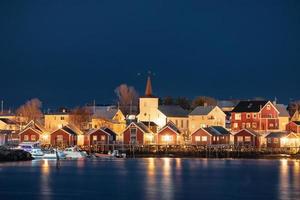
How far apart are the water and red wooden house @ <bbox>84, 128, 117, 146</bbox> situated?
4195 centimetres

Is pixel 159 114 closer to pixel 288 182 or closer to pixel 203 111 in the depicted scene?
pixel 203 111

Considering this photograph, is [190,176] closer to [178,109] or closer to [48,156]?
[48,156]

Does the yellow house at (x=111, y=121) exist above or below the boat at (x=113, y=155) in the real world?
above

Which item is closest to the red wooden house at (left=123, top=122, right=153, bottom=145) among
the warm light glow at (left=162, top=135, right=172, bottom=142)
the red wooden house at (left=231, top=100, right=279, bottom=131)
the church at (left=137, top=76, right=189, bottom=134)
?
the warm light glow at (left=162, top=135, right=172, bottom=142)

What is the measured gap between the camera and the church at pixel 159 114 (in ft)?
477

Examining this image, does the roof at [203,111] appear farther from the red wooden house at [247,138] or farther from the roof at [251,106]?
the red wooden house at [247,138]

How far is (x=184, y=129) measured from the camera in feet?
485

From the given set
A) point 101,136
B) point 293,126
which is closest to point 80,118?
point 101,136

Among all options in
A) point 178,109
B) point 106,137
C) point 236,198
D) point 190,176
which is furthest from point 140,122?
point 236,198

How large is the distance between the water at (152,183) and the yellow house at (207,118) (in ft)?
158

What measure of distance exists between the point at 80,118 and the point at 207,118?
33036 mm

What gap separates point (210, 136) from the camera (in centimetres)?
12912

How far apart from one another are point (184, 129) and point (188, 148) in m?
21.7

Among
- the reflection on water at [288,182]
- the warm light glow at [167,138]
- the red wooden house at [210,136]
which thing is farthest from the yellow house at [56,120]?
the reflection on water at [288,182]
